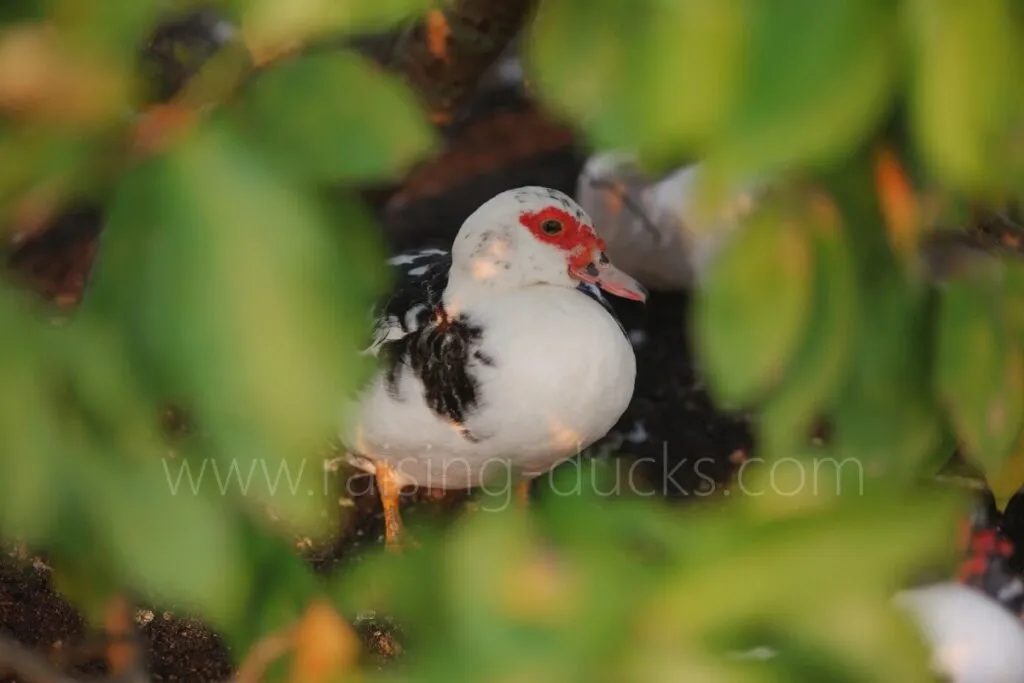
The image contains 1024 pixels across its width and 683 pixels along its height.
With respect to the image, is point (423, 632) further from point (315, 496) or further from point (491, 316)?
point (491, 316)

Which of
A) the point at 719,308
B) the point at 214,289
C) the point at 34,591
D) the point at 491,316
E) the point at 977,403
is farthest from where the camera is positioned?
the point at 34,591

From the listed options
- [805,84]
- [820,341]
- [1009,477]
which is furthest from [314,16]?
[1009,477]

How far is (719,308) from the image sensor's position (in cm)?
34

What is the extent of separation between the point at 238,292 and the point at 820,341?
9.0 inches

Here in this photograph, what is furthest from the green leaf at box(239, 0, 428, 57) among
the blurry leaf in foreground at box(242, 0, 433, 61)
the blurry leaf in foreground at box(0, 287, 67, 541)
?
the blurry leaf in foreground at box(0, 287, 67, 541)

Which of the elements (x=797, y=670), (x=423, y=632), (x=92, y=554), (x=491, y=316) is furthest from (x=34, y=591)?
(x=797, y=670)

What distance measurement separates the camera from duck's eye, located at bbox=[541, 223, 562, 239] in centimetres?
105

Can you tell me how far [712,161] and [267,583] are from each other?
0.91 ft

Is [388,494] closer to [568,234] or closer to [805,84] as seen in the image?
[568,234]

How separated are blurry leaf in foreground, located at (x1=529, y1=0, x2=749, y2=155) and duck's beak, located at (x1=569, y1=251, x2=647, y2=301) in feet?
2.54

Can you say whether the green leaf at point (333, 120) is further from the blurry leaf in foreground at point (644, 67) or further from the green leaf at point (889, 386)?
the green leaf at point (889, 386)

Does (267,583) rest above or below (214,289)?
below

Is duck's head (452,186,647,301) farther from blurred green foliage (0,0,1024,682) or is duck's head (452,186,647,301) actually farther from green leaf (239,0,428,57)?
green leaf (239,0,428,57)

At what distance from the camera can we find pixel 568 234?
3.48ft
